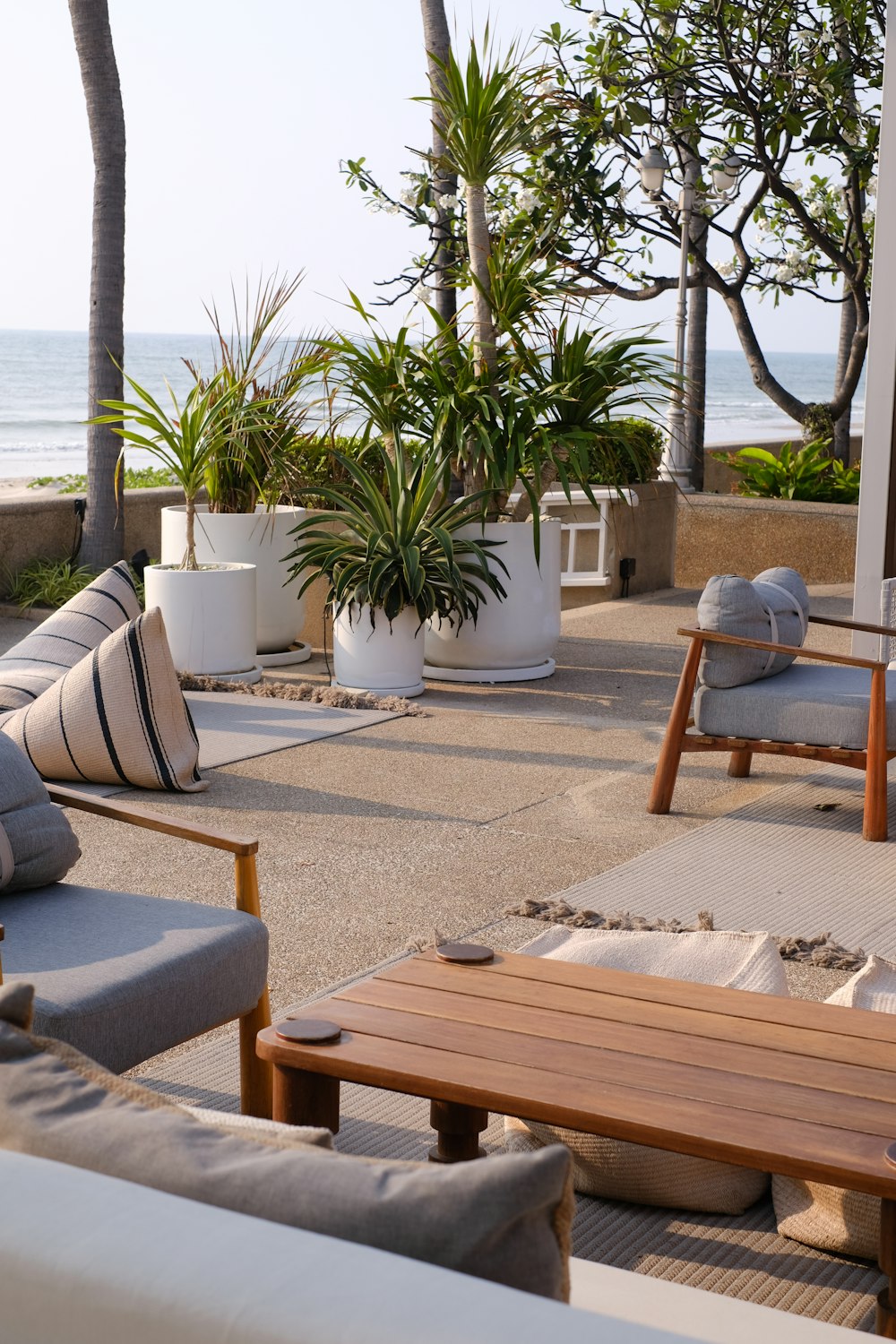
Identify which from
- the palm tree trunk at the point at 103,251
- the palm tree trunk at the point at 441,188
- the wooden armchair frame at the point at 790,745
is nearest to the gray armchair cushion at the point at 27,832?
the wooden armchair frame at the point at 790,745

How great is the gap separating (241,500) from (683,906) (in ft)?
13.9

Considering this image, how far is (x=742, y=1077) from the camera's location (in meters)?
1.96

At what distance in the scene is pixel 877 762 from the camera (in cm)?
448

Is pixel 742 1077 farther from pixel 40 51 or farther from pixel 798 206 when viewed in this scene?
pixel 40 51

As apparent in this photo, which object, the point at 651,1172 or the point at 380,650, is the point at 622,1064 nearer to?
the point at 651,1172

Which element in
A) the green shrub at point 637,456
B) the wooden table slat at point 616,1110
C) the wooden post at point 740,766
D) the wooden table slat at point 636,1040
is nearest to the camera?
the wooden table slat at point 616,1110

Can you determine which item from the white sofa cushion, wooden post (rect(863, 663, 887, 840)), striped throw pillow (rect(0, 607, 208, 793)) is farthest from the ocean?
the white sofa cushion

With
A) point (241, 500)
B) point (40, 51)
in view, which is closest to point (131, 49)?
point (40, 51)

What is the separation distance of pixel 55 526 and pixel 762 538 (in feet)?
16.1

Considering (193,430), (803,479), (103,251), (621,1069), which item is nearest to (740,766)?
(193,430)

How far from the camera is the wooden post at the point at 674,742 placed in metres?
4.75

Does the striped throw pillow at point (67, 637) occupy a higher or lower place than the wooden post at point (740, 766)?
higher

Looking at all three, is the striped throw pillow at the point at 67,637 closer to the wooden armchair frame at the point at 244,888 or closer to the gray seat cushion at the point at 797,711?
the gray seat cushion at the point at 797,711

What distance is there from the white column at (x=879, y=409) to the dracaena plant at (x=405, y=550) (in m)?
1.68
